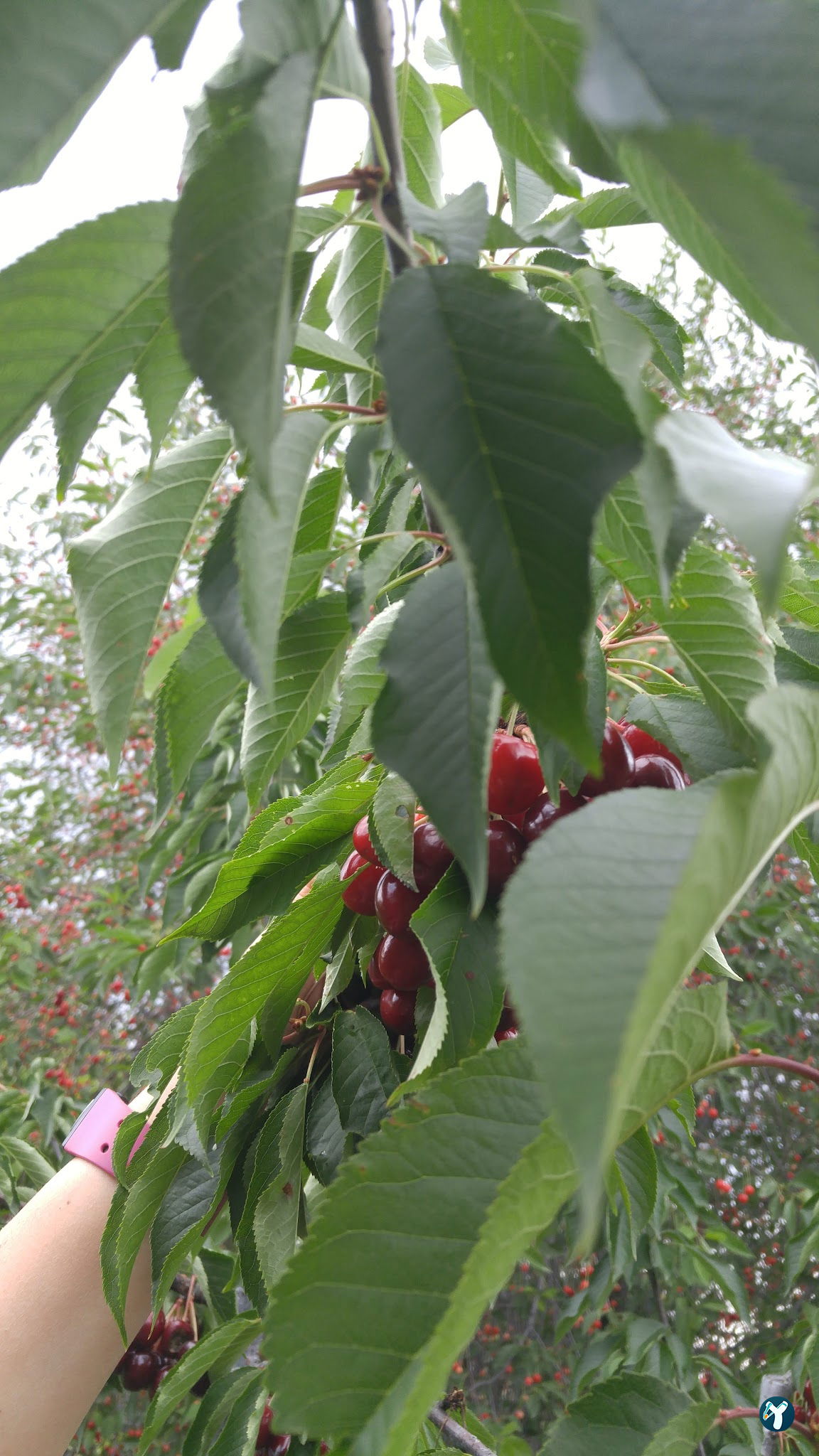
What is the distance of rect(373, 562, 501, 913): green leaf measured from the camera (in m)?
0.28

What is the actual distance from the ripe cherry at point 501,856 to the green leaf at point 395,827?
0.04m

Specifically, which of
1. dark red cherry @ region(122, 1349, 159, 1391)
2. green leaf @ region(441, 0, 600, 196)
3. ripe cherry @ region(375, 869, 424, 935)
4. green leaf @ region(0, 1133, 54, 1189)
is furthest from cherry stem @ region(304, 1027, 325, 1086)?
green leaf @ region(0, 1133, 54, 1189)

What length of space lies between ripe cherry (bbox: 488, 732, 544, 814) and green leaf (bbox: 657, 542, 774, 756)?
0.28 feet

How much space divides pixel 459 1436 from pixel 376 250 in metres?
0.84

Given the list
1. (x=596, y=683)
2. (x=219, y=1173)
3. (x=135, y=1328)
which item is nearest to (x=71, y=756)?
(x=135, y=1328)

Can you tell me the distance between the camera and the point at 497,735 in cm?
48

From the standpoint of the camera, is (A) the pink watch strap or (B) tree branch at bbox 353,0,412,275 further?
(A) the pink watch strap

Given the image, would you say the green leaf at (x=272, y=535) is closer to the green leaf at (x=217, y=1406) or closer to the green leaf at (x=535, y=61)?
the green leaf at (x=535, y=61)

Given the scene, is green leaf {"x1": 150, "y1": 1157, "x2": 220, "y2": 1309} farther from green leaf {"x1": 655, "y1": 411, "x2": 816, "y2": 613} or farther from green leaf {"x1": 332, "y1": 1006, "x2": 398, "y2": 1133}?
green leaf {"x1": 655, "y1": 411, "x2": 816, "y2": 613}

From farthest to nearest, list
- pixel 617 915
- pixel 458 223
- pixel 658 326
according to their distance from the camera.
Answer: pixel 658 326 → pixel 458 223 → pixel 617 915

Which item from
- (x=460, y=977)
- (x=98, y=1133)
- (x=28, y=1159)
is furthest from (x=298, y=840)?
(x=28, y=1159)

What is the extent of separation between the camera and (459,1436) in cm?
80

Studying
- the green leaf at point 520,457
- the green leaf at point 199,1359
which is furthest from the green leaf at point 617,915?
the green leaf at point 199,1359

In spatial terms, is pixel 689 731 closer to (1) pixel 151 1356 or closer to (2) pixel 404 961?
(2) pixel 404 961
